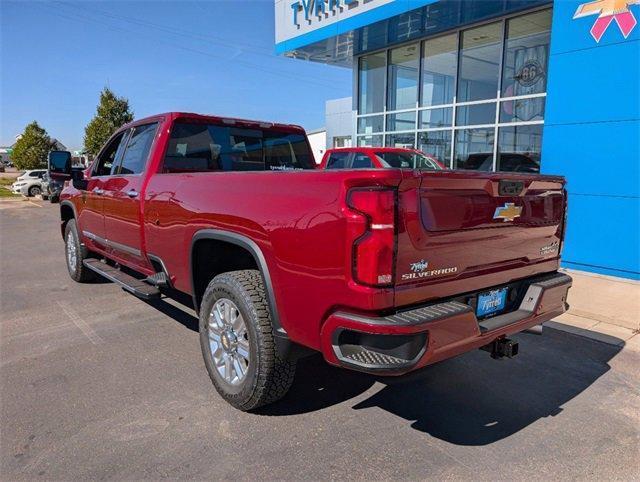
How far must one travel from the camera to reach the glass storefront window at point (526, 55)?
9.52 meters

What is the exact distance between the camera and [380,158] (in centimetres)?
987

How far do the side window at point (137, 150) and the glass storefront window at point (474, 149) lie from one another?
24.6 ft

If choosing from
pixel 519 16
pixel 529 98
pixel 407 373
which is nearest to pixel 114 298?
pixel 407 373

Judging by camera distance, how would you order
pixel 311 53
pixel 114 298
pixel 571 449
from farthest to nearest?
pixel 311 53, pixel 114 298, pixel 571 449

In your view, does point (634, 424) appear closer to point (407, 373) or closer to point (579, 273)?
point (407, 373)

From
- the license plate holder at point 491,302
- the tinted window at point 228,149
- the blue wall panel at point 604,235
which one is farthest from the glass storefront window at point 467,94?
the license plate holder at point 491,302

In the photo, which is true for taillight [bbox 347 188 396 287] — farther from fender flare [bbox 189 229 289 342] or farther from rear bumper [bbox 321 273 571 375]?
fender flare [bbox 189 229 289 342]

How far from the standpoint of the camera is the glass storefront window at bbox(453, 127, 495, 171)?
1068cm

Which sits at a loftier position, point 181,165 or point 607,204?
point 181,165

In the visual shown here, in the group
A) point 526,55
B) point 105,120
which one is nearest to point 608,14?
point 526,55

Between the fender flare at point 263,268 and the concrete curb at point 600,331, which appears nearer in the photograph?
the fender flare at point 263,268

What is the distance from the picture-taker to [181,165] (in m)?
4.61

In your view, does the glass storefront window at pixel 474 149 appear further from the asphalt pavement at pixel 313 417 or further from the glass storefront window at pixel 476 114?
the asphalt pavement at pixel 313 417

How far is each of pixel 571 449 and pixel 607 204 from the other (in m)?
5.51
